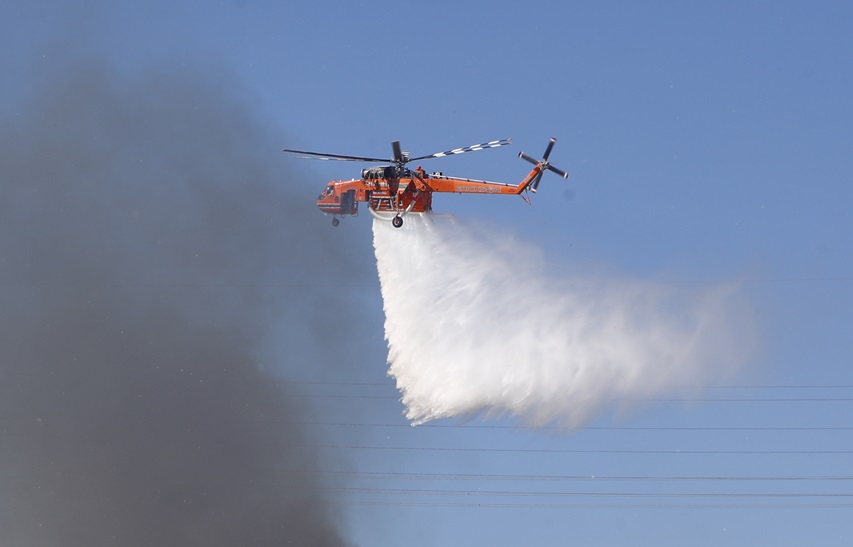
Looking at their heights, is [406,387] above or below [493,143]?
below

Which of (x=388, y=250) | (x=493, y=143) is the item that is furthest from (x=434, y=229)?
(x=493, y=143)

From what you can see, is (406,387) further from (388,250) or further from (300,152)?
(300,152)

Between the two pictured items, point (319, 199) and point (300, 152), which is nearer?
point (300, 152)

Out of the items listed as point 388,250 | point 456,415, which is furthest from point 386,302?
point 456,415

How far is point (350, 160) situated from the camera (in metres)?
67.2

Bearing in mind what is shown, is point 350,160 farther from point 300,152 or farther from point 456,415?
point 456,415

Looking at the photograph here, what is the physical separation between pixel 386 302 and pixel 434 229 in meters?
4.41

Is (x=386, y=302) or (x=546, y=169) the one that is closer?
(x=546, y=169)

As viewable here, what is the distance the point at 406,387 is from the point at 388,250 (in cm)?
747

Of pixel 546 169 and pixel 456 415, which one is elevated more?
pixel 546 169

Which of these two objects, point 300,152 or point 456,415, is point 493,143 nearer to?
point 300,152

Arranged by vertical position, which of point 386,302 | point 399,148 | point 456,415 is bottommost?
point 456,415

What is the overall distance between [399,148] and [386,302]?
851 centimetres

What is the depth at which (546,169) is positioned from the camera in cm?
6812
